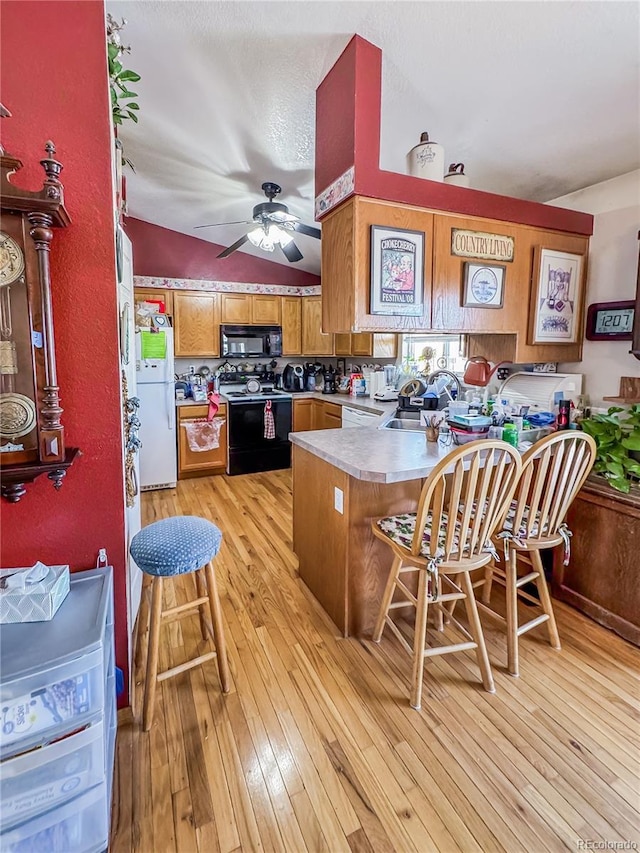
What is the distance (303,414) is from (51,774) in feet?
13.6

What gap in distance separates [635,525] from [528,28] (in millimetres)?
2120

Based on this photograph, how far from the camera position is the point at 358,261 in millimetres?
1910

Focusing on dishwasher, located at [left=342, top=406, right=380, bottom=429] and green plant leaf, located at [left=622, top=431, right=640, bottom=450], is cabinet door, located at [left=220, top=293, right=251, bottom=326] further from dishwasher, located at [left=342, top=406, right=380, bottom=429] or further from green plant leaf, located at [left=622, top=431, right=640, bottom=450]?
green plant leaf, located at [left=622, top=431, right=640, bottom=450]

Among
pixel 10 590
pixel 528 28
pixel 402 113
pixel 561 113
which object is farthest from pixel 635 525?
pixel 10 590

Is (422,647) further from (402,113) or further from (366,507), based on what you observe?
(402,113)

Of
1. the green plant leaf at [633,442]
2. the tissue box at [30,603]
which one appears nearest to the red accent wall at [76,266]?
the tissue box at [30,603]

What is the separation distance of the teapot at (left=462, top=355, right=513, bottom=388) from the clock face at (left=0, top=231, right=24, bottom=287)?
7.88 ft

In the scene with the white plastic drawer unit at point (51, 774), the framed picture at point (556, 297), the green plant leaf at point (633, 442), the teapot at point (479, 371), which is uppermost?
the framed picture at point (556, 297)

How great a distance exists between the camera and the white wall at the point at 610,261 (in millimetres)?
2299

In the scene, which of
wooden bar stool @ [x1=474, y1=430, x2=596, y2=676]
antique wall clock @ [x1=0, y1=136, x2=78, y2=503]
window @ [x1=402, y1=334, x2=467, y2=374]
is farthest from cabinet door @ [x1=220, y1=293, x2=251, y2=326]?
wooden bar stool @ [x1=474, y1=430, x2=596, y2=676]

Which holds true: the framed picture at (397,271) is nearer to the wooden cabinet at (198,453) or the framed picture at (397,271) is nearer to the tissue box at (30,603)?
the tissue box at (30,603)

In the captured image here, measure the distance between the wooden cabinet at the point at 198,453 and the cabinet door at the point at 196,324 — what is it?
0.72m

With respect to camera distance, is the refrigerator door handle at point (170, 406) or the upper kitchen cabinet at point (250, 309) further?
the upper kitchen cabinet at point (250, 309)

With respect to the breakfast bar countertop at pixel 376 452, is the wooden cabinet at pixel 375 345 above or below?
above
